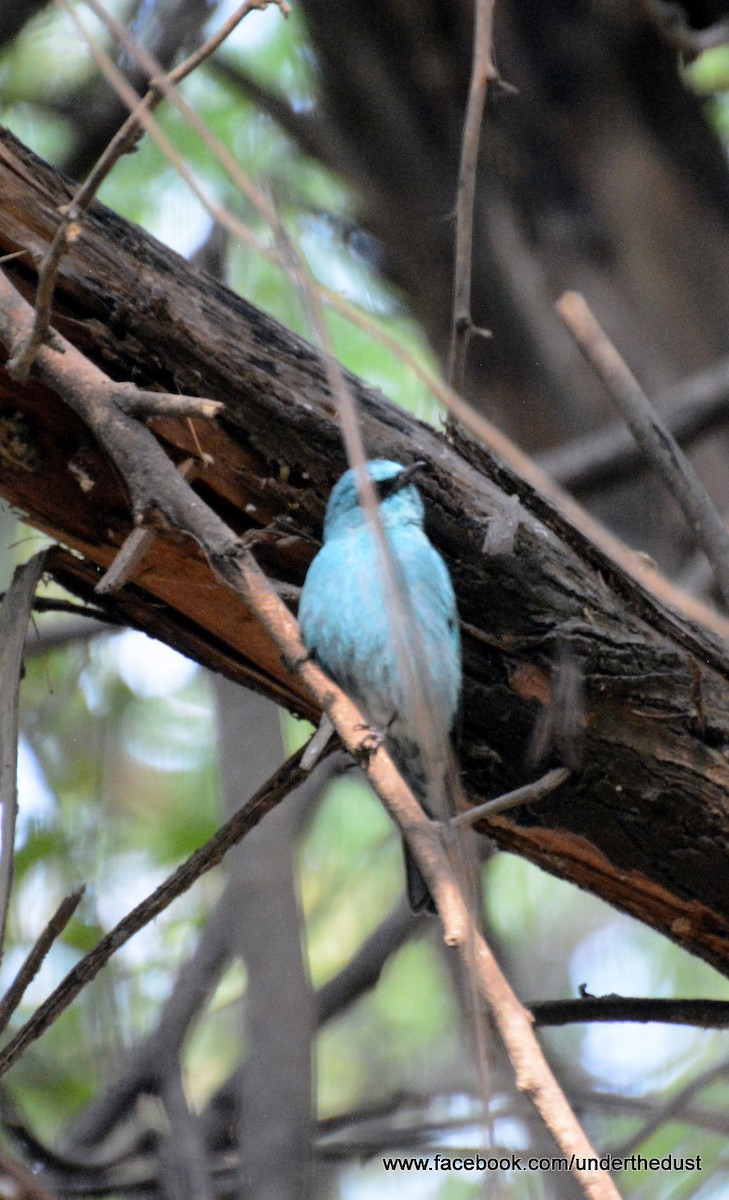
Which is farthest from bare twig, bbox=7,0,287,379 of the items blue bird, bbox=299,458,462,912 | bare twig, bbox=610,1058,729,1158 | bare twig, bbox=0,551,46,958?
bare twig, bbox=610,1058,729,1158

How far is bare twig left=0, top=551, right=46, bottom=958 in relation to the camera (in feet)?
6.52

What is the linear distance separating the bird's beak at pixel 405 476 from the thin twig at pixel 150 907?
0.63m

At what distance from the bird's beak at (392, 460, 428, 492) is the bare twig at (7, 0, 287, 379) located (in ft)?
2.93

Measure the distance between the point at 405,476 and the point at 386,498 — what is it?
0.07 meters

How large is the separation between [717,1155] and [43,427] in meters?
3.29

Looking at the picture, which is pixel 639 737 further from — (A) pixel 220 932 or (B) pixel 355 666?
(A) pixel 220 932

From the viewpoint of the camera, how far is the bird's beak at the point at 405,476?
278cm

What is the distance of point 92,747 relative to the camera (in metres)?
4.29

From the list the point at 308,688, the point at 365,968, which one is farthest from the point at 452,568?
the point at 365,968

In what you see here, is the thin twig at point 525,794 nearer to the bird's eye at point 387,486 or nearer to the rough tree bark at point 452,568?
the rough tree bark at point 452,568

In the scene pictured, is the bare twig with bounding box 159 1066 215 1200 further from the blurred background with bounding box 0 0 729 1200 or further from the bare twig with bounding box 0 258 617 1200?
the bare twig with bounding box 0 258 617 1200

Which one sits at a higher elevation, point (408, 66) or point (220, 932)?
point (408, 66)

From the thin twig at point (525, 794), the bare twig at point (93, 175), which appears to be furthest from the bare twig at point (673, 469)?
the bare twig at point (93, 175)

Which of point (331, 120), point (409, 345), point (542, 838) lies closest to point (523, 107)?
point (331, 120)
